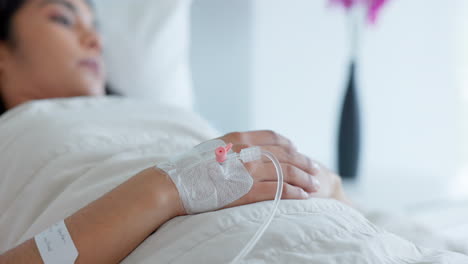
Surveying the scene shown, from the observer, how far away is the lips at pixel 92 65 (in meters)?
1.28

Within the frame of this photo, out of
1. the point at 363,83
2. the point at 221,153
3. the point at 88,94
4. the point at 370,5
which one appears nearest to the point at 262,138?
the point at 221,153

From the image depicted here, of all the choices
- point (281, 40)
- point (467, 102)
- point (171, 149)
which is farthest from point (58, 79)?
point (467, 102)

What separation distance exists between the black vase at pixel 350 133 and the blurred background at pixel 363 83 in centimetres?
7

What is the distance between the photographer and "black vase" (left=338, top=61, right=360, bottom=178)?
1.91m

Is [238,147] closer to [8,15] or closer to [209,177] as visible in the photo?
[209,177]

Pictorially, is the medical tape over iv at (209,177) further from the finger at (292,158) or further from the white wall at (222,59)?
the white wall at (222,59)

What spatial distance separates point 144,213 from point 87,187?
0.17 meters

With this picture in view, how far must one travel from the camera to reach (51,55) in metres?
1.24

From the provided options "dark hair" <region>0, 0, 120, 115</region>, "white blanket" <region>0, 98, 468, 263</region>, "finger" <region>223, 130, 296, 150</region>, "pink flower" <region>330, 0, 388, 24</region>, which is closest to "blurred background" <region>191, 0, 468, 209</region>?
"pink flower" <region>330, 0, 388, 24</region>

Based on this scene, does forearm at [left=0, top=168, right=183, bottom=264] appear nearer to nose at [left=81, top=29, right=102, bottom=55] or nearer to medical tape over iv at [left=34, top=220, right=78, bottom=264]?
medical tape over iv at [left=34, top=220, right=78, bottom=264]

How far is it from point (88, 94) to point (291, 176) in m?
0.74

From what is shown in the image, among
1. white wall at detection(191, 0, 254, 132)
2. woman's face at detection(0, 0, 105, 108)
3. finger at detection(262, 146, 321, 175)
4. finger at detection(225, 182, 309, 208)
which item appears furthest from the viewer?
white wall at detection(191, 0, 254, 132)

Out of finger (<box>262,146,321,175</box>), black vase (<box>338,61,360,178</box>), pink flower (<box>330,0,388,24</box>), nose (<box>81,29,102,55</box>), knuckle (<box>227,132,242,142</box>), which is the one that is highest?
pink flower (<box>330,0,388,24</box>)

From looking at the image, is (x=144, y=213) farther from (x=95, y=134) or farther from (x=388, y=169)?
(x=388, y=169)
